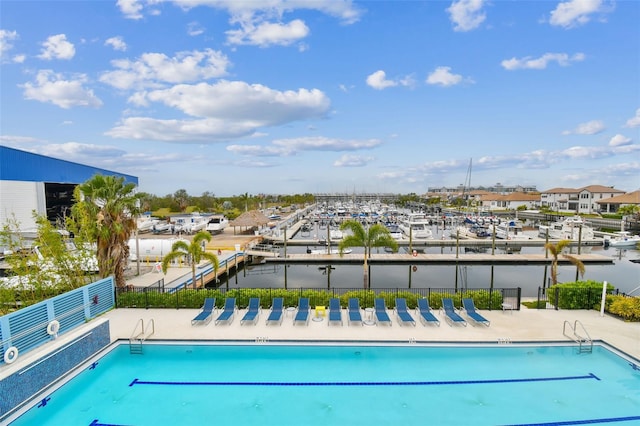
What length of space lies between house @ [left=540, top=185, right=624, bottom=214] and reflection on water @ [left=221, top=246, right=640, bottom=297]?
2152 inches

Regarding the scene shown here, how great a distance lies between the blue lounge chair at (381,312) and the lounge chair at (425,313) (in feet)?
4.32

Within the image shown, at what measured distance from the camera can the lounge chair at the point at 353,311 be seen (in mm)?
12305

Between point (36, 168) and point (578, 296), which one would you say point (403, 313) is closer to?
point (578, 296)

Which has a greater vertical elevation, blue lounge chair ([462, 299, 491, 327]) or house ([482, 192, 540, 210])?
house ([482, 192, 540, 210])

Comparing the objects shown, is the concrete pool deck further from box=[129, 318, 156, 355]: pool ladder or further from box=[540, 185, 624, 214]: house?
box=[540, 185, 624, 214]: house

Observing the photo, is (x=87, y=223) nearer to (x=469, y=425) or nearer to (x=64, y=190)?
(x=469, y=425)

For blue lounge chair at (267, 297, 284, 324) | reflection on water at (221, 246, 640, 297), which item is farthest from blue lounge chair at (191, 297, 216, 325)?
reflection on water at (221, 246, 640, 297)

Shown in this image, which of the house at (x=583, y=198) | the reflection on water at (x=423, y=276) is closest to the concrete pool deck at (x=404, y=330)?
the reflection on water at (x=423, y=276)

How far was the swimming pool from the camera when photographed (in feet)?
25.5

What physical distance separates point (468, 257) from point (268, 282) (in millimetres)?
18476

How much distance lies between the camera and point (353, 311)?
12.8 metres

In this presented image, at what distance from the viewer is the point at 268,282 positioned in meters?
24.5

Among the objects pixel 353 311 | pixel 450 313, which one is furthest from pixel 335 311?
pixel 450 313

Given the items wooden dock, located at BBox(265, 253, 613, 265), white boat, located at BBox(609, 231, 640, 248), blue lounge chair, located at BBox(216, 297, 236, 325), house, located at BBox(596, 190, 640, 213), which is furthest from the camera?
house, located at BBox(596, 190, 640, 213)
